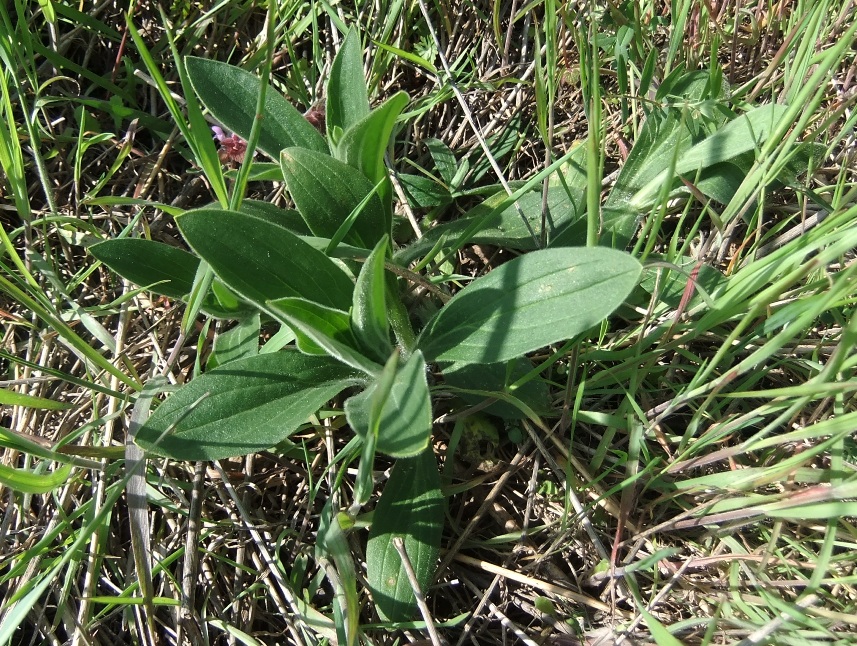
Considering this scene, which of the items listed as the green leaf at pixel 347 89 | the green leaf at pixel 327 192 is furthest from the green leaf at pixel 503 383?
the green leaf at pixel 347 89

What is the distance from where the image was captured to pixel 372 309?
1.28 m

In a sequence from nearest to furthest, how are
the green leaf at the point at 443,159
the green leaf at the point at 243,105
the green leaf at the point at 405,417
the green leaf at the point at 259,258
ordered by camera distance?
the green leaf at the point at 405,417 < the green leaf at the point at 259,258 < the green leaf at the point at 243,105 < the green leaf at the point at 443,159

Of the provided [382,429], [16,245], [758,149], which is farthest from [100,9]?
[758,149]

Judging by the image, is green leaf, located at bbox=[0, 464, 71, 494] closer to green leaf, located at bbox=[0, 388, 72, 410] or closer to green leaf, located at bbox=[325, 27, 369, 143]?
green leaf, located at bbox=[0, 388, 72, 410]

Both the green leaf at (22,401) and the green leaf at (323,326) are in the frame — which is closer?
the green leaf at (323,326)

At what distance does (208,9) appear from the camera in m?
2.27

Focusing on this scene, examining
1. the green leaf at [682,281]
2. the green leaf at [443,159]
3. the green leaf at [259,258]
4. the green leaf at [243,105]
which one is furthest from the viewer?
the green leaf at [443,159]

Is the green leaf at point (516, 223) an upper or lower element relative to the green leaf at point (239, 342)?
upper

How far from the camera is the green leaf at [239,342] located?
62.9 inches

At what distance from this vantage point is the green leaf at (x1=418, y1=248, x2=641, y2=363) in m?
1.19

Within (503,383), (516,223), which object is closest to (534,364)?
(503,383)

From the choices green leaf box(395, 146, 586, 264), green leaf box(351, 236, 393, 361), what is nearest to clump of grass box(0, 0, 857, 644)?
green leaf box(395, 146, 586, 264)

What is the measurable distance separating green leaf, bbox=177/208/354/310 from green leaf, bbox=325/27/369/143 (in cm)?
44

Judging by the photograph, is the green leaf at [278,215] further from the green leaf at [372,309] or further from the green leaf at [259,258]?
the green leaf at [372,309]
